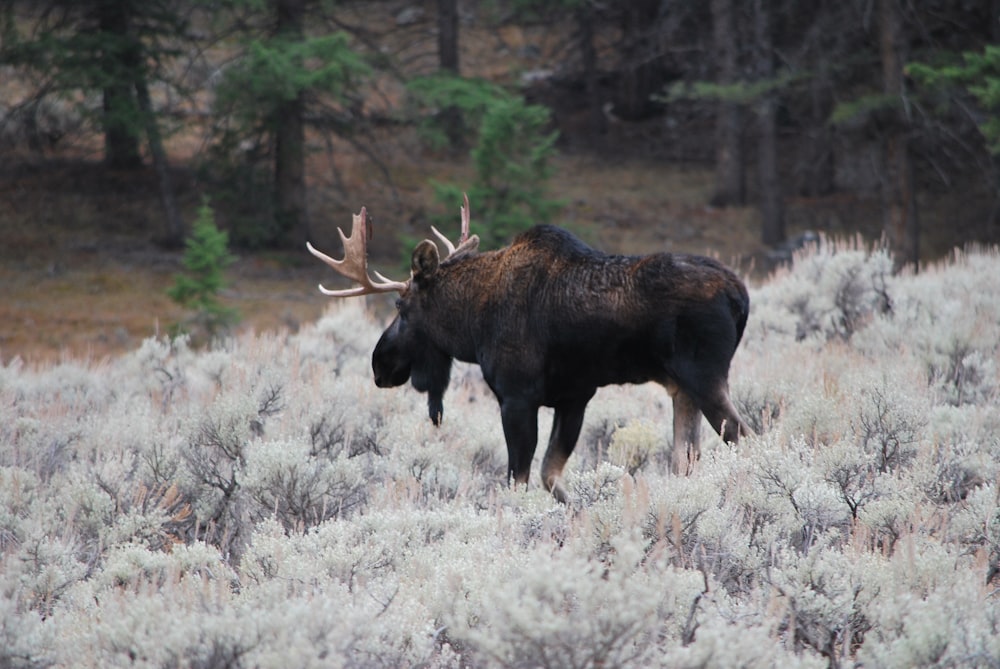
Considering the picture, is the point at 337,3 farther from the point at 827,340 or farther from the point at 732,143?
the point at 827,340

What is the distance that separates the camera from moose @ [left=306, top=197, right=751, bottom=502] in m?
5.56

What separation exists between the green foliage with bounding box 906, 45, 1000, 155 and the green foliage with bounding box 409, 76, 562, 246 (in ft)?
24.1

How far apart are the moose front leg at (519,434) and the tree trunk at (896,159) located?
16.3 metres

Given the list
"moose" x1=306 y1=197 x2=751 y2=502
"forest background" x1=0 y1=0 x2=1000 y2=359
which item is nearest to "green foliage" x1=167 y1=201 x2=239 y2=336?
"forest background" x1=0 y1=0 x2=1000 y2=359

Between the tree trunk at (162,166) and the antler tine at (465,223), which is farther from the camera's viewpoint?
the tree trunk at (162,166)

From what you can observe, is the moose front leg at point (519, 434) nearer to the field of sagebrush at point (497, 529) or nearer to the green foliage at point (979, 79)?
the field of sagebrush at point (497, 529)

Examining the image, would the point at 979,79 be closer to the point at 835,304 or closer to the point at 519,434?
the point at 835,304

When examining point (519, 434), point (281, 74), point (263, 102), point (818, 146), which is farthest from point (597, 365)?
point (818, 146)

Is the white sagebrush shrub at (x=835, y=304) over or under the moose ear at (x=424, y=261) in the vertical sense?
under

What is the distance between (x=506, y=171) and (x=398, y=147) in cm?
958

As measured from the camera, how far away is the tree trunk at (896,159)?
67.2 feet

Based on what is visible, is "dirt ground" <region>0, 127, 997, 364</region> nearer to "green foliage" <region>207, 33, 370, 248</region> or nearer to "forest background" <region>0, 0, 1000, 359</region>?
"forest background" <region>0, 0, 1000, 359</region>

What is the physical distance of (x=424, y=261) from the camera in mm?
6562

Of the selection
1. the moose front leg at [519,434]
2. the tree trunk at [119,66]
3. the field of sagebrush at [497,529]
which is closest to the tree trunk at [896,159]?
the field of sagebrush at [497,529]
